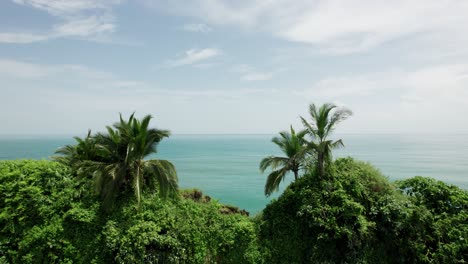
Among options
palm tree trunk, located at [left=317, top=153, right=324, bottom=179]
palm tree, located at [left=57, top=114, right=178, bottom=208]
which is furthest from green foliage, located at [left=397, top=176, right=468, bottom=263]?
palm tree, located at [left=57, top=114, right=178, bottom=208]

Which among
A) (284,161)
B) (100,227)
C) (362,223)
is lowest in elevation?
(100,227)

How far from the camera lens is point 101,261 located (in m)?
11.5

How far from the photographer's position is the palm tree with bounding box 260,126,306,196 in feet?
48.7

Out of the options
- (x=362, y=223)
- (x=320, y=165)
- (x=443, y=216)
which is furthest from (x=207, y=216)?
(x=443, y=216)

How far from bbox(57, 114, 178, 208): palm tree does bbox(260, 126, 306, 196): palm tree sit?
4723 millimetres

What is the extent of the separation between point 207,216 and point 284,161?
489 centimetres

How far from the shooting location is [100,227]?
1202 centimetres

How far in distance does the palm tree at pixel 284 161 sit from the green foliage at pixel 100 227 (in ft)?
8.29

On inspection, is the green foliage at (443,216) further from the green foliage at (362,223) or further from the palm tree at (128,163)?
the palm tree at (128,163)

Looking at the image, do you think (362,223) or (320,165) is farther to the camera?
(320,165)

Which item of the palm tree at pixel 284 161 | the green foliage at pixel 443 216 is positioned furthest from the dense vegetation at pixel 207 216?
the palm tree at pixel 284 161

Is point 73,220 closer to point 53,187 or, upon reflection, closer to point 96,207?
point 96,207

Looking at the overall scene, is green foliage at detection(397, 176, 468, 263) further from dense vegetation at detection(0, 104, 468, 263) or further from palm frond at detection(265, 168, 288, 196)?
palm frond at detection(265, 168, 288, 196)

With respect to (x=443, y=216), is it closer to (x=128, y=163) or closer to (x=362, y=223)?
(x=362, y=223)
